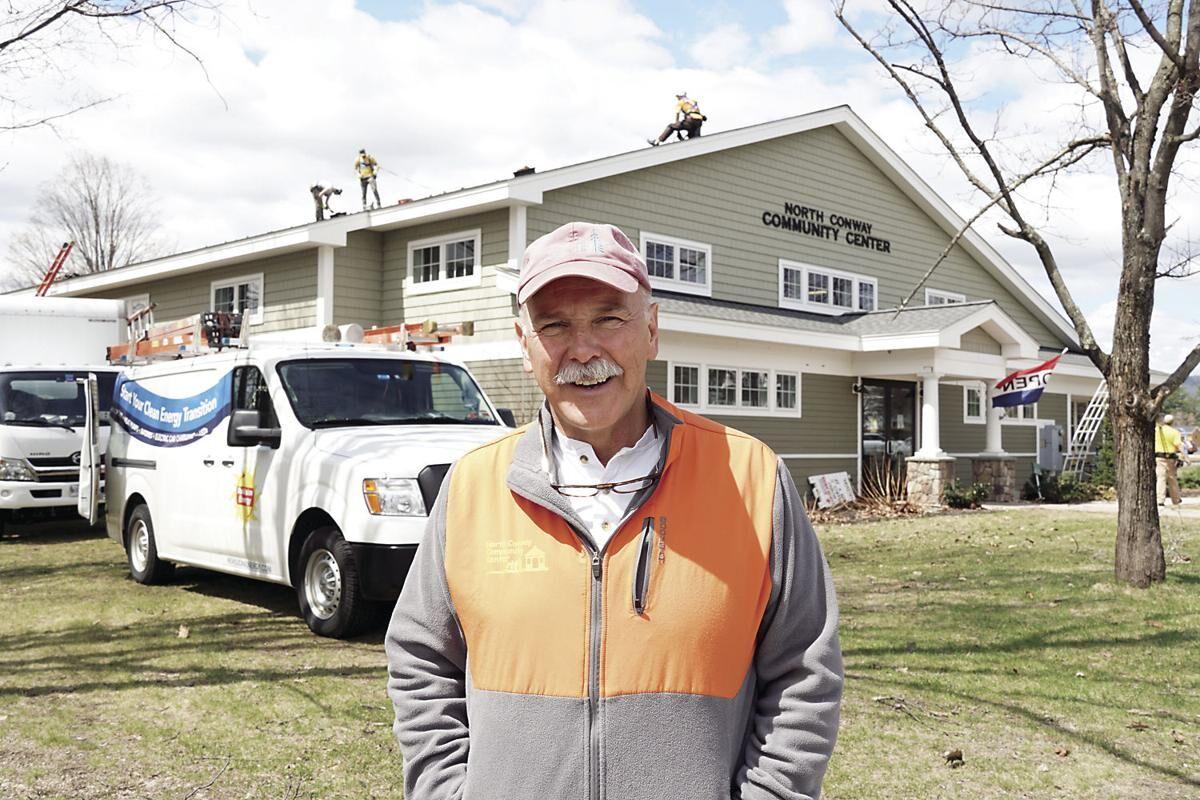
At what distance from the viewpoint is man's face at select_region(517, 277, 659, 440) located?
7.23ft

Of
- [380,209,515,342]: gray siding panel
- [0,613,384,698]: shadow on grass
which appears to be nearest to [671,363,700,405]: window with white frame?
[380,209,515,342]: gray siding panel

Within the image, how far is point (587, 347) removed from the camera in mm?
2207

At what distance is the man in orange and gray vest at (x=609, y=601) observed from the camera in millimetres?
2072

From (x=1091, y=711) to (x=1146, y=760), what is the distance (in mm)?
767

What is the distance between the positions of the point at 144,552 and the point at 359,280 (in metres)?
9.01

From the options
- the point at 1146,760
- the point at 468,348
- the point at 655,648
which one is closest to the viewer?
the point at 655,648

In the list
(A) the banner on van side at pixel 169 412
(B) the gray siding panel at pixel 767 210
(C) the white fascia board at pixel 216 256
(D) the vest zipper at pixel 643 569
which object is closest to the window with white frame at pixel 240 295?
(C) the white fascia board at pixel 216 256

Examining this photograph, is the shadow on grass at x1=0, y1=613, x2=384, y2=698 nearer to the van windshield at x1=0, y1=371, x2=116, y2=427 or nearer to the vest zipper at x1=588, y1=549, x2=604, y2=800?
the vest zipper at x1=588, y1=549, x2=604, y2=800

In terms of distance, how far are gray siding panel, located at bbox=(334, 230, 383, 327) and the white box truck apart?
140 inches

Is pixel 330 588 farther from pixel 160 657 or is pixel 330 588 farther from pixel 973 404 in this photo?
pixel 973 404

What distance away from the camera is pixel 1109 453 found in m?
24.5

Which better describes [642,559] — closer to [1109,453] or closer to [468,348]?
[468,348]

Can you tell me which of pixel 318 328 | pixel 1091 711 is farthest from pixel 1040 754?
pixel 318 328

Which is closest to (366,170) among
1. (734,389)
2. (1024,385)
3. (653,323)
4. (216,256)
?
(216,256)
